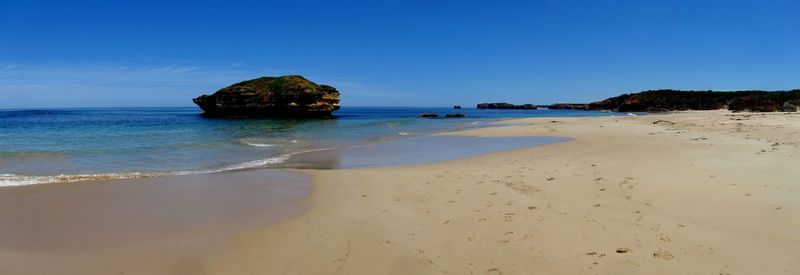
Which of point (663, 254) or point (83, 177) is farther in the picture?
point (83, 177)

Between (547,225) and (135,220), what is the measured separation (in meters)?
5.85

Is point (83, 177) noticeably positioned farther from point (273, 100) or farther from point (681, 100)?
point (681, 100)

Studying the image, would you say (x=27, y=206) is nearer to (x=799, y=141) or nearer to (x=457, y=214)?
(x=457, y=214)

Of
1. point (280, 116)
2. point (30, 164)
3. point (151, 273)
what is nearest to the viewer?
point (151, 273)

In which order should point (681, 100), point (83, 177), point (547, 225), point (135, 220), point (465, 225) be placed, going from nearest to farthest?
point (547, 225)
point (465, 225)
point (135, 220)
point (83, 177)
point (681, 100)

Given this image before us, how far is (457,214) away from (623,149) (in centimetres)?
1009

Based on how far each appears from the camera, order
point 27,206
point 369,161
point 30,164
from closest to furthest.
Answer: point 27,206 < point 30,164 < point 369,161

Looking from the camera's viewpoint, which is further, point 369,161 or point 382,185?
point 369,161

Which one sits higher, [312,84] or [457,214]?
[312,84]

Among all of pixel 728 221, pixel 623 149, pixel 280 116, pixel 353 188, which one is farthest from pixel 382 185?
pixel 280 116

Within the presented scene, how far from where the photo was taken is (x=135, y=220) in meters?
6.50

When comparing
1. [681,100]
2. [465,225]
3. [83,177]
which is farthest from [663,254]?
[681,100]

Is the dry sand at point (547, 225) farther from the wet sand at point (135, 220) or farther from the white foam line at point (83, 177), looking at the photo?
the white foam line at point (83, 177)

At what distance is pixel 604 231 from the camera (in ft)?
17.5
